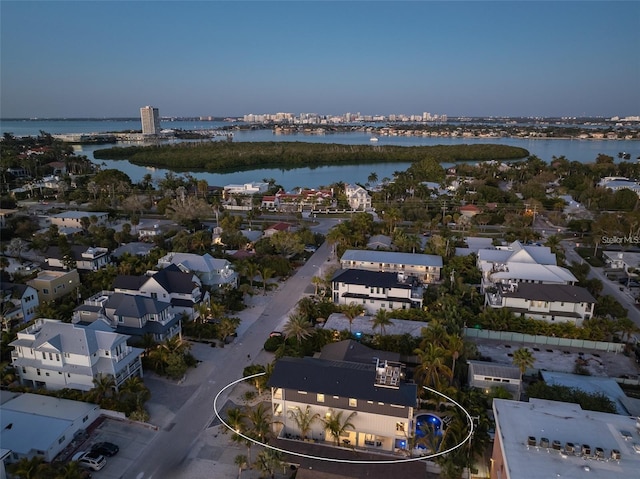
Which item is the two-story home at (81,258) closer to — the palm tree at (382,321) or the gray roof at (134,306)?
the gray roof at (134,306)

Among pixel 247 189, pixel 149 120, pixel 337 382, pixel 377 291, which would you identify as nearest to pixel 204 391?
pixel 337 382

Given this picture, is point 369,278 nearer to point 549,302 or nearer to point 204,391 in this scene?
point 549,302

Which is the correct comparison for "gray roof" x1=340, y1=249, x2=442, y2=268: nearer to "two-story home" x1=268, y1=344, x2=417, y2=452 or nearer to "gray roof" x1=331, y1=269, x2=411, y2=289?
"gray roof" x1=331, y1=269, x2=411, y2=289

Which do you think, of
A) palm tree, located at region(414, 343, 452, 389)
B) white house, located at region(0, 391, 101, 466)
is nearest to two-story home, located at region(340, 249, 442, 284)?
palm tree, located at region(414, 343, 452, 389)

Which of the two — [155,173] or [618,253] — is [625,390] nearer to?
[618,253]

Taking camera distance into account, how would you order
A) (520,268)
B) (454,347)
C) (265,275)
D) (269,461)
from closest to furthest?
(269,461) < (454,347) < (265,275) < (520,268)

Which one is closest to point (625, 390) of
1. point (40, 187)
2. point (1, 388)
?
point (1, 388)
